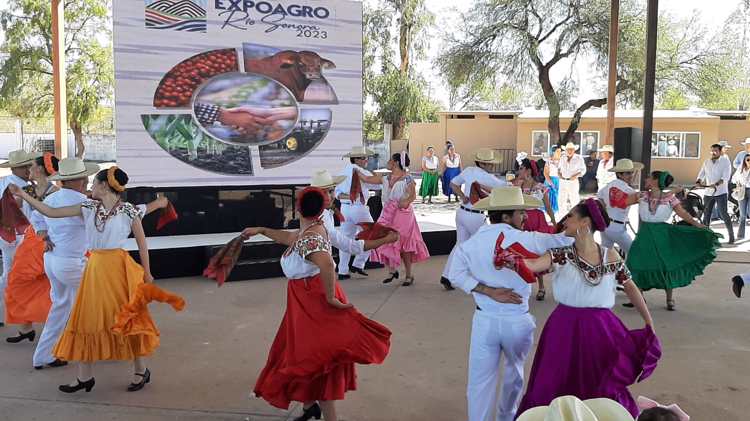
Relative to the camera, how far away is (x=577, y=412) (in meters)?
1.37

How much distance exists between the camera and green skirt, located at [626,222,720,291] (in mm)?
7008

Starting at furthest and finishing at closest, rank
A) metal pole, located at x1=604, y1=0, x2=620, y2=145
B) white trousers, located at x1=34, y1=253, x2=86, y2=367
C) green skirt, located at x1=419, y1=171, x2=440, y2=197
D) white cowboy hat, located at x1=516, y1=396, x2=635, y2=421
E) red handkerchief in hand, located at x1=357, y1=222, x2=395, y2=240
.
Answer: green skirt, located at x1=419, y1=171, x2=440, y2=197 → metal pole, located at x1=604, y1=0, x2=620, y2=145 → white trousers, located at x1=34, y1=253, x2=86, y2=367 → red handkerchief in hand, located at x1=357, y1=222, x2=395, y2=240 → white cowboy hat, located at x1=516, y1=396, x2=635, y2=421

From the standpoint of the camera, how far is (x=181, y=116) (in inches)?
425

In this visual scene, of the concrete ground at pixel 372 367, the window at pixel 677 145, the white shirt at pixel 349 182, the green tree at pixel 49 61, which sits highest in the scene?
the green tree at pixel 49 61

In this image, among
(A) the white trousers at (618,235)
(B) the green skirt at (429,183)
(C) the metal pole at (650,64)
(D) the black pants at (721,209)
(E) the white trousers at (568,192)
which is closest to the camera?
(A) the white trousers at (618,235)

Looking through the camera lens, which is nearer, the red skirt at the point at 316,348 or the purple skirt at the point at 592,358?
the purple skirt at the point at 592,358

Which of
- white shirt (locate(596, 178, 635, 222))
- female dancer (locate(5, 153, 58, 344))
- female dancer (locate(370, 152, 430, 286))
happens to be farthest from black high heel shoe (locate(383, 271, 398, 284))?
female dancer (locate(5, 153, 58, 344))

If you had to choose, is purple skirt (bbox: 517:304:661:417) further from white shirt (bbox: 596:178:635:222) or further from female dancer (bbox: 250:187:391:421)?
white shirt (bbox: 596:178:635:222)

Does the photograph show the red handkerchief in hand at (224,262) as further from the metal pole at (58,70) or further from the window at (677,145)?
the window at (677,145)

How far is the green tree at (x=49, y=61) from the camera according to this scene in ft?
79.0

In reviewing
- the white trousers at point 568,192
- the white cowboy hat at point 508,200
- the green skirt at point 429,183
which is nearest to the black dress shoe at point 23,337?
the white cowboy hat at point 508,200

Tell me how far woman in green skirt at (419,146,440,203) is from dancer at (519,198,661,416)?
16130 mm

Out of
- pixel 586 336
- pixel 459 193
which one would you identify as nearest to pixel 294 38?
pixel 459 193

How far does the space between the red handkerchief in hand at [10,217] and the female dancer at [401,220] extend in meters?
3.91
